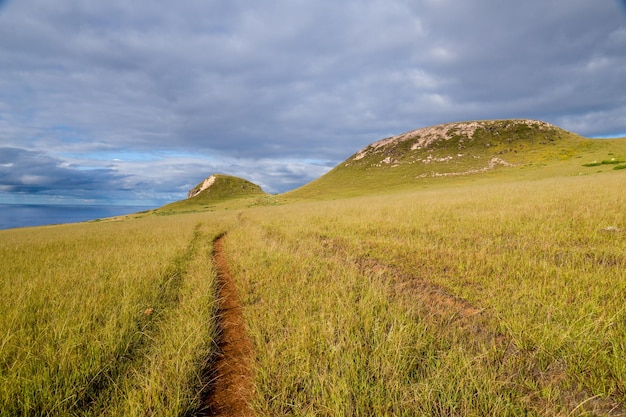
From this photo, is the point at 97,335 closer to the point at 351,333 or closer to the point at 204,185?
the point at 351,333

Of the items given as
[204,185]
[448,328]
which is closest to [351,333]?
[448,328]

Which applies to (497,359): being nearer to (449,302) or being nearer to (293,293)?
(449,302)

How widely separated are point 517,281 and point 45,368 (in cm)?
677

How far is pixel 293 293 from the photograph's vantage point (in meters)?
4.74

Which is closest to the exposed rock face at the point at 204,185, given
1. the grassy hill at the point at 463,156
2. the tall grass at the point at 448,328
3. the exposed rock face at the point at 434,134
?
the grassy hill at the point at 463,156

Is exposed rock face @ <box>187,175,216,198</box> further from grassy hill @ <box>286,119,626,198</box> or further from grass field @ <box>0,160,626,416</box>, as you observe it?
grass field @ <box>0,160,626,416</box>

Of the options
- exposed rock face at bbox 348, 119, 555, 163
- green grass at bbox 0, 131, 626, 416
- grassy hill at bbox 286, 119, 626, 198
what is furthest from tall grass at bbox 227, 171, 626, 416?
exposed rock face at bbox 348, 119, 555, 163

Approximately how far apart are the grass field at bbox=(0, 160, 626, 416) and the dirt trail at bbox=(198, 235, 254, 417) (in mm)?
163

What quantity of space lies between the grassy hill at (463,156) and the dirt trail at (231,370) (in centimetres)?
4862

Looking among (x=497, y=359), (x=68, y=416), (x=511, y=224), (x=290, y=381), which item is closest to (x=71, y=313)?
(x=68, y=416)

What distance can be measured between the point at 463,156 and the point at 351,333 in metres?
73.2

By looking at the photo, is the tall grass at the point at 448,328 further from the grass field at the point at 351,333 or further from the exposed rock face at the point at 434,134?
the exposed rock face at the point at 434,134

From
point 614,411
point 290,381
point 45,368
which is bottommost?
point 614,411

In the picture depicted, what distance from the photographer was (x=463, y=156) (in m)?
64.4
